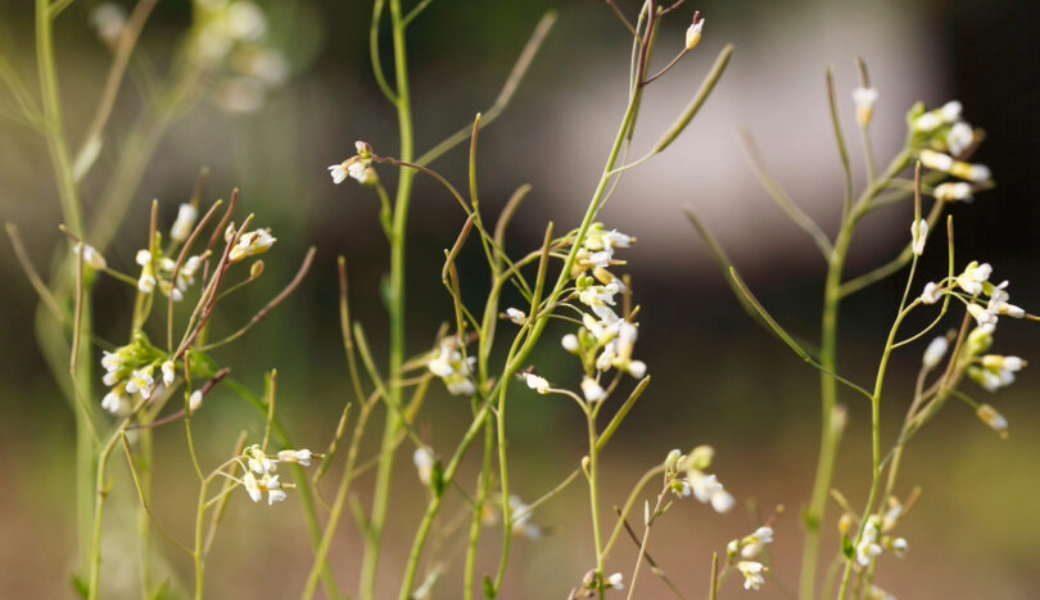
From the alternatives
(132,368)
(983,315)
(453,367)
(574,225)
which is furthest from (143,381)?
(574,225)

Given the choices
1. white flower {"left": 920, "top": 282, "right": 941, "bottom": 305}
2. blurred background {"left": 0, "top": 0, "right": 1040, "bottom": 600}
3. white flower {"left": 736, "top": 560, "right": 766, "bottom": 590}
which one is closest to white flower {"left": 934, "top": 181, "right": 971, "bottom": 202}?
white flower {"left": 920, "top": 282, "right": 941, "bottom": 305}

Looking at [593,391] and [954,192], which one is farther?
[954,192]

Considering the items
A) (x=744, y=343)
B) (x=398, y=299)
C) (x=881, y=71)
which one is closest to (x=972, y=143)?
(x=398, y=299)

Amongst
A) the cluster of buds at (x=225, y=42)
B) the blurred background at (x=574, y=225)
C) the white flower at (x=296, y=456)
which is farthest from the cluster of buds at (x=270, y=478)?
the blurred background at (x=574, y=225)

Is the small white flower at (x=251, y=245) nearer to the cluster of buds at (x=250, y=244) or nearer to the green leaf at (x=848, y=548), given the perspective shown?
the cluster of buds at (x=250, y=244)

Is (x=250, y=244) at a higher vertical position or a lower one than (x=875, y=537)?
higher

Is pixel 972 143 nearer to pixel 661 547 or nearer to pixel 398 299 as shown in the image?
pixel 398 299

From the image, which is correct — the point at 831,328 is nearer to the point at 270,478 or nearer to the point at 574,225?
the point at 270,478
